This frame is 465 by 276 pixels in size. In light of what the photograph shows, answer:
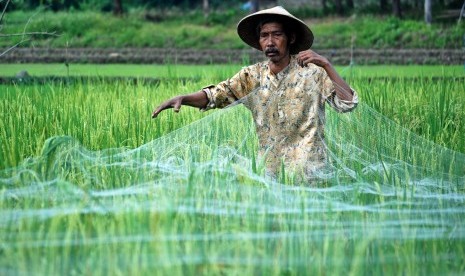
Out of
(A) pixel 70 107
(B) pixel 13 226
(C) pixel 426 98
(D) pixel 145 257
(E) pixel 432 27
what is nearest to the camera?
(D) pixel 145 257

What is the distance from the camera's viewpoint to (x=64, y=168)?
10.5 feet

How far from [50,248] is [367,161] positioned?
152 cm

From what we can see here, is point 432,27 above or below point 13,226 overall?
below

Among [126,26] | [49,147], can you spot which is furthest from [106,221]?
[126,26]

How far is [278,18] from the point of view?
11.6 ft

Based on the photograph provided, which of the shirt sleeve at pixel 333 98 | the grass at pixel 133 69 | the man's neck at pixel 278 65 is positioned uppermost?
the man's neck at pixel 278 65

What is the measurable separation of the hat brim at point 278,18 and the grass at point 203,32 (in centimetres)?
1122

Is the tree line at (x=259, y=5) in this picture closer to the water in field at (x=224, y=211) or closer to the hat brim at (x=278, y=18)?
the hat brim at (x=278, y=18)

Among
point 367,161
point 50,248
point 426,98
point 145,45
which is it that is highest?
point 50,248

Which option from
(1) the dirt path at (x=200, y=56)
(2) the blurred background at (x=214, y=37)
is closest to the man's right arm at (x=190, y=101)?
(1) the dirt path at (x=200, y=56)

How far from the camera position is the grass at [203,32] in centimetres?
1591

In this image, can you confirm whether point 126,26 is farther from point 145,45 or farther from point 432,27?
point 432,27

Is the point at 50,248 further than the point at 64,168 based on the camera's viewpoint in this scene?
No

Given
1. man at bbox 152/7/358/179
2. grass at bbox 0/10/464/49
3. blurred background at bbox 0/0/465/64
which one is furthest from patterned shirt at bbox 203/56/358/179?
grass at bbox 0/10/464/49
